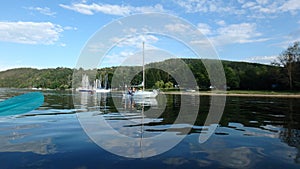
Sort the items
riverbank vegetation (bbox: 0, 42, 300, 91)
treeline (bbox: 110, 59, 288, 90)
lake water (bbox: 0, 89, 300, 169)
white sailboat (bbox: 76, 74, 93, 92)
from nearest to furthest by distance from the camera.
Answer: lake water (bbox: 0, 89, 300, 169)
riverbank vegetation (bbox: 0, 42, 300, 91)
treeline (bbox: 110, 59, 288, 90)
white sailboat (bbox: 76, 74, 93, 92)

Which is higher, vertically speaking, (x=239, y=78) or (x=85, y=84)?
(x=239, y=78)

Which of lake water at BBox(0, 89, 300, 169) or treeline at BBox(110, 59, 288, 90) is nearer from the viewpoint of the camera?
lake water at BBox(0, 89, 300, 169)

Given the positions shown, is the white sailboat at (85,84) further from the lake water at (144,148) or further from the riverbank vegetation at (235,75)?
the lake water at (144,148)

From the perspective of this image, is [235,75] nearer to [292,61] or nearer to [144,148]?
[292,61]

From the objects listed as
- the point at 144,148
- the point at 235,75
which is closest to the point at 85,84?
the point at 235,75

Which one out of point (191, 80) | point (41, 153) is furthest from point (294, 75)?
point (41, 153)

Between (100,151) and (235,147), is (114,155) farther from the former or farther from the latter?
(235,147)

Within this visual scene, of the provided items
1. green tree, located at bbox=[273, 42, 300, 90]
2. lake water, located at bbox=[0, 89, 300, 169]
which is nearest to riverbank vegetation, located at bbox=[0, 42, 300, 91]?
green tree, located at bbox=[273, 42, 300, 90]

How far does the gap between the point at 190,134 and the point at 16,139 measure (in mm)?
6929

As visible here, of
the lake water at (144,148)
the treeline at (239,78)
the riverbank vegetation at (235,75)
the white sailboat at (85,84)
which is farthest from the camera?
the white sailboat at (85,84)

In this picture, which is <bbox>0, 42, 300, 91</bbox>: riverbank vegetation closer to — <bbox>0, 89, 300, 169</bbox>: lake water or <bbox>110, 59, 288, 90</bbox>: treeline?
<bbox>110, 59, 288, 90</bbox>: treeline

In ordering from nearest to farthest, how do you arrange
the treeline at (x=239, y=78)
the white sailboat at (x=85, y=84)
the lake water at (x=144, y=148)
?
the lake water at (x=144, y=148)
the treeline at (x=239, y=78)
the white sailboat at (x=85, y=84)

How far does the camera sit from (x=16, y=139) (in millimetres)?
9586

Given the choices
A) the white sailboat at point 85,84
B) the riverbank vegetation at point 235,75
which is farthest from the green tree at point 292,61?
the white sailboat at point 85,84
